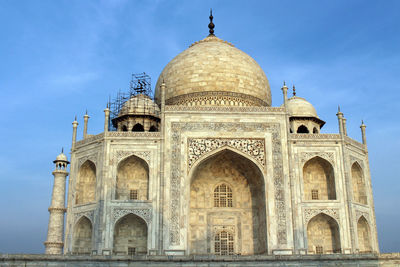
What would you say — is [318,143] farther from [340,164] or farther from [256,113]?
[256,113]

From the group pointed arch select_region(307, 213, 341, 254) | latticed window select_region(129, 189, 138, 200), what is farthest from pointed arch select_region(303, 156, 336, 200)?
latticed window select_region(129, 189, 138, 200)

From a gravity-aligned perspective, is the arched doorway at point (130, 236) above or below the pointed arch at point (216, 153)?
below

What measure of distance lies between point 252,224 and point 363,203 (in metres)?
5.17

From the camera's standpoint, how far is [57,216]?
23.7 meters

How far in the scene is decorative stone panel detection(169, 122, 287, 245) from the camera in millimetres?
18812

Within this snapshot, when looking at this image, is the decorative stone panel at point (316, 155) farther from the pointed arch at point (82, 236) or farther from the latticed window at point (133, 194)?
the pointed arch at point (82, 236)

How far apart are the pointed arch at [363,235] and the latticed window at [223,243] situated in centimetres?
568

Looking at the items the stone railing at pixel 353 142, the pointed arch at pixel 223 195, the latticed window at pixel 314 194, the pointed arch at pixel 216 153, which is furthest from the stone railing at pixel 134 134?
the stone railing at pixel 353 142

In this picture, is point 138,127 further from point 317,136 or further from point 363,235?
point 363,235

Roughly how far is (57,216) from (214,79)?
10577 mm

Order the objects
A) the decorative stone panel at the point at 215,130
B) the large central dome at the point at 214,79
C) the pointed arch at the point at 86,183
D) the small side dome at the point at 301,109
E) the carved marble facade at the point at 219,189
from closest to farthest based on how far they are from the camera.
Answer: the decorative stone panel at the point at 215,130
the carved marble facade at the point at 219,189
the pointed arch at the point at 86,183
the large central dome at the point at 214,79
the small side dome at the point at 301,109

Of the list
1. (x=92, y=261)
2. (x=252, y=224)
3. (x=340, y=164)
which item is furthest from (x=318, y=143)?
(x=92, y=261)

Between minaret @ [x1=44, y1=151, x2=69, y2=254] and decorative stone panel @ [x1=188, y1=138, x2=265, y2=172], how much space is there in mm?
8294

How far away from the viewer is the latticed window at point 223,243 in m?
20.0
